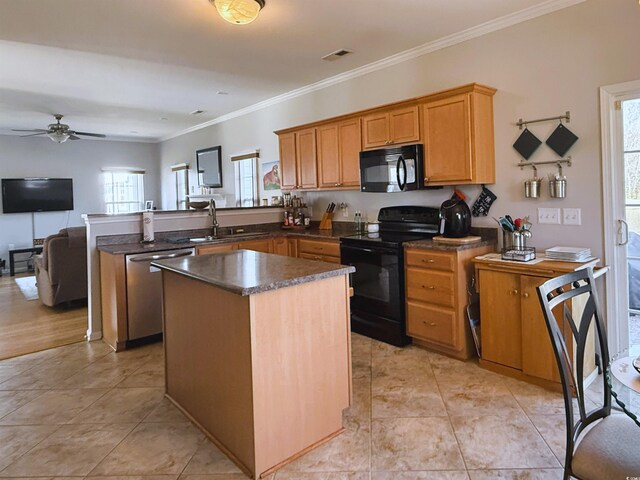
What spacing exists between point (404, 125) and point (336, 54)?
103 centimetres

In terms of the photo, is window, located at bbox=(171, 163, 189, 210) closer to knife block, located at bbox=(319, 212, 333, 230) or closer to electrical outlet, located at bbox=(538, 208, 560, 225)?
knife block, located at bbox=(319, 212, 333, 230)

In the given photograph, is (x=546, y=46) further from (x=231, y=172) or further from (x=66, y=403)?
(x=231, y=172)

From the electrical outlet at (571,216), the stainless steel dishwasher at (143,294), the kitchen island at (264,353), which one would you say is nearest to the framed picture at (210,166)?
the stainless steel dishwasher at (143,294)

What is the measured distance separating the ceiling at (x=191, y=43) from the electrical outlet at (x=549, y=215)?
148cm

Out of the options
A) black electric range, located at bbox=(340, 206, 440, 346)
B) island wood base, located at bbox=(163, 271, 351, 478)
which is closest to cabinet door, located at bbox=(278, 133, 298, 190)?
black electric range, located at bbox=(340, 206, 440, 346)

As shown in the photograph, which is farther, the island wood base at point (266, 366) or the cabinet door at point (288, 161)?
the cabinet door at point (288, 161)

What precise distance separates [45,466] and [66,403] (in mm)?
713

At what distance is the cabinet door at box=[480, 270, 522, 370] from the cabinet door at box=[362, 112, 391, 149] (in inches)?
61.0

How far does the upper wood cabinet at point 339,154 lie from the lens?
4.13 m

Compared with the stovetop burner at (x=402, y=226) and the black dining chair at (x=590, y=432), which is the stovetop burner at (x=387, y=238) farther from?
the black dining chair at (x=590, y=432)

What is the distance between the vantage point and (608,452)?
1308mm

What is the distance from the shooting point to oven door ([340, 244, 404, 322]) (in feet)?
11.3

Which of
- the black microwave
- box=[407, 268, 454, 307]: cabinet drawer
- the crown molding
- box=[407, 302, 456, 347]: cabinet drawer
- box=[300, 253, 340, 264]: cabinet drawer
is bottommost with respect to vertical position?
box=[407, 302, 456, 347]: cabinet drawer

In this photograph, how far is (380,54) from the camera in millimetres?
4004
